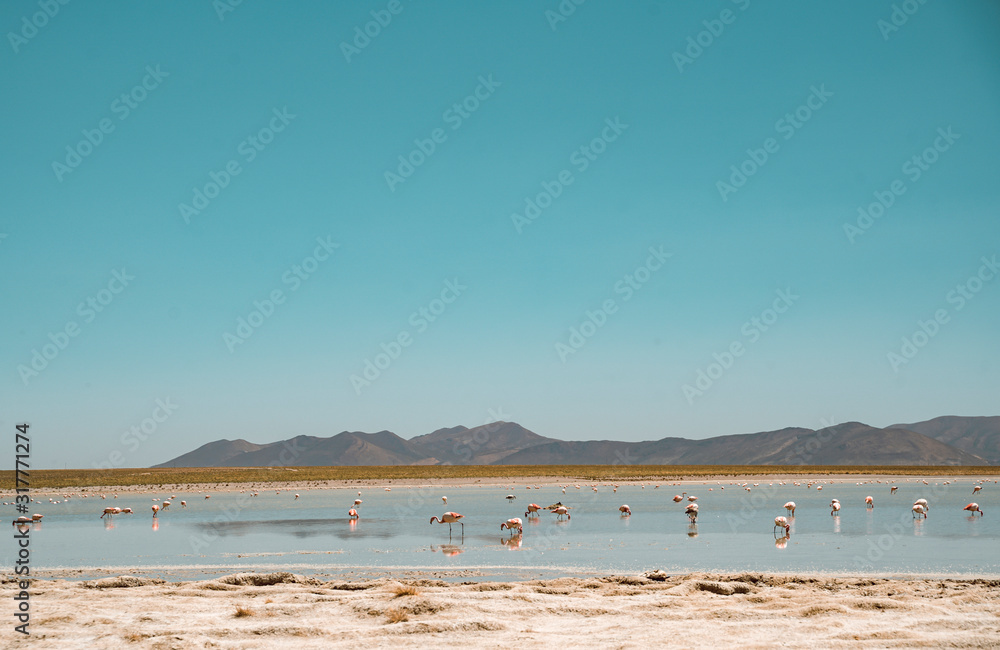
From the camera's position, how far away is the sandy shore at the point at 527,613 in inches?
358

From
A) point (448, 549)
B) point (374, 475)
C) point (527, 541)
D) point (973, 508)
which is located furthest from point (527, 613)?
point (374, 475)

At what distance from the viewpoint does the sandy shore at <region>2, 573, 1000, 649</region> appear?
910 cm

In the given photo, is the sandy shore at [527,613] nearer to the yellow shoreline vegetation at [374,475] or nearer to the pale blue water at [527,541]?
the pale blue water at [527,541]

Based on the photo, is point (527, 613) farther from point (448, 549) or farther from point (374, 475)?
point (374, 475)

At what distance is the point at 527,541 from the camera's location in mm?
19875

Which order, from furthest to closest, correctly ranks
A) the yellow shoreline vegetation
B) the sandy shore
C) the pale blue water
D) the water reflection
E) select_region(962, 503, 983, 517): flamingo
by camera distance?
the yellow shoreline vegetation
select_region(962, 503, 983, 517): flamingo
the water reflection
the pale blue water
the sandy shore

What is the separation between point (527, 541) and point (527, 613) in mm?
9437

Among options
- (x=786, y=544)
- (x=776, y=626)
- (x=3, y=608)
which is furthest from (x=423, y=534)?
(x=776, y=626)

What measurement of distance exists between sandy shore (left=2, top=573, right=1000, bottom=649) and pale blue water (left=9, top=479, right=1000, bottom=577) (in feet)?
6.50

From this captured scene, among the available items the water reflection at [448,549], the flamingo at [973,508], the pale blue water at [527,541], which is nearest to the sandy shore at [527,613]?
the pale blue water at [527,541]

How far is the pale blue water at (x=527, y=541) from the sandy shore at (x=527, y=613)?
1.98 meters

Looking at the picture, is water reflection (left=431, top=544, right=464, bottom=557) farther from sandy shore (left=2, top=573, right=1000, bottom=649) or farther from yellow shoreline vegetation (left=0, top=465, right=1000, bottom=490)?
yellow shoreline vegetation (left=0, top=465, right=1000, bottom=490)

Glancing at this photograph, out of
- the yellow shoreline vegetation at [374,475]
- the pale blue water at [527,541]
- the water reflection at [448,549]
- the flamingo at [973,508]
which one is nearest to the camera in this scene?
the pale blue water at [527,541]

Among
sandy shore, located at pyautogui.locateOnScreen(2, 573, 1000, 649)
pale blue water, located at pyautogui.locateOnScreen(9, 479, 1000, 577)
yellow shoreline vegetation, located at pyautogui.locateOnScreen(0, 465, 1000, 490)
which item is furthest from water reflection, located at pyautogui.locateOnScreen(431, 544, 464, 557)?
yellow shoreline vegetation, located at pyautogui.locateOnScreen(0, 465, 1000, 490)
